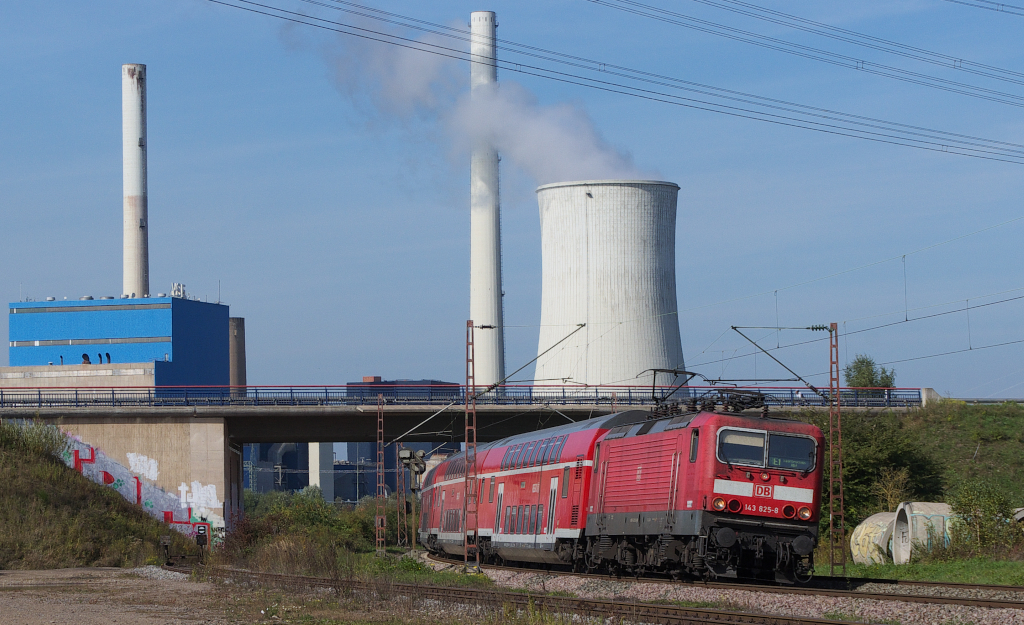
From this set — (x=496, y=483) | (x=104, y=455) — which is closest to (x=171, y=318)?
(x=104, y=455)

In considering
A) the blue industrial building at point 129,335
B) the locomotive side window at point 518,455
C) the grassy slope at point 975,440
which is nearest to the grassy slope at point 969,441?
the grassy slope at point 975,440

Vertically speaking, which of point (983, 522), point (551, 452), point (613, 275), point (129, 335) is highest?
point (129, 335)

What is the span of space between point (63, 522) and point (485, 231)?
33.5 metres

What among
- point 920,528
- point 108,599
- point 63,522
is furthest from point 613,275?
point 108,599

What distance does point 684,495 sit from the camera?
2166 centimetres

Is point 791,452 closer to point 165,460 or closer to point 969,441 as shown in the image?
point 969,441

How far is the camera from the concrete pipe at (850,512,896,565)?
107ft

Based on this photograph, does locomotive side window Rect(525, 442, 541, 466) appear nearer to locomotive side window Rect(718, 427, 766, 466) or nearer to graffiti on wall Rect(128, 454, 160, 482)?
locomotive side window Rect(718, 427, 766, 466)

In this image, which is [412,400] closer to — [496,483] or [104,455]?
[104,455]

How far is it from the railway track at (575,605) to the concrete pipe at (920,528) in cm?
1382

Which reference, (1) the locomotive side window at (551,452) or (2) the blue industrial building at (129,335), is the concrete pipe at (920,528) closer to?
(1) the locomotive side window at (551,452)

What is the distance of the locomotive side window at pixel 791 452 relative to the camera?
2172 centimetres

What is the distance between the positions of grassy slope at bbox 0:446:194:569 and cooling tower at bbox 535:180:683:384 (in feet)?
65.9

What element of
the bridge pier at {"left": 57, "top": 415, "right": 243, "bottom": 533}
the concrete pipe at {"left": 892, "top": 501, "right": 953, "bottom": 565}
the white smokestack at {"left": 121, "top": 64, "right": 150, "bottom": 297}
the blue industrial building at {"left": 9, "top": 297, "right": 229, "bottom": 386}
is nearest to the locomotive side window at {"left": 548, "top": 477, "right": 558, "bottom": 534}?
the concrete pipe at {"left": 892, "top": 501, "right": 953, "bottom": 565}
